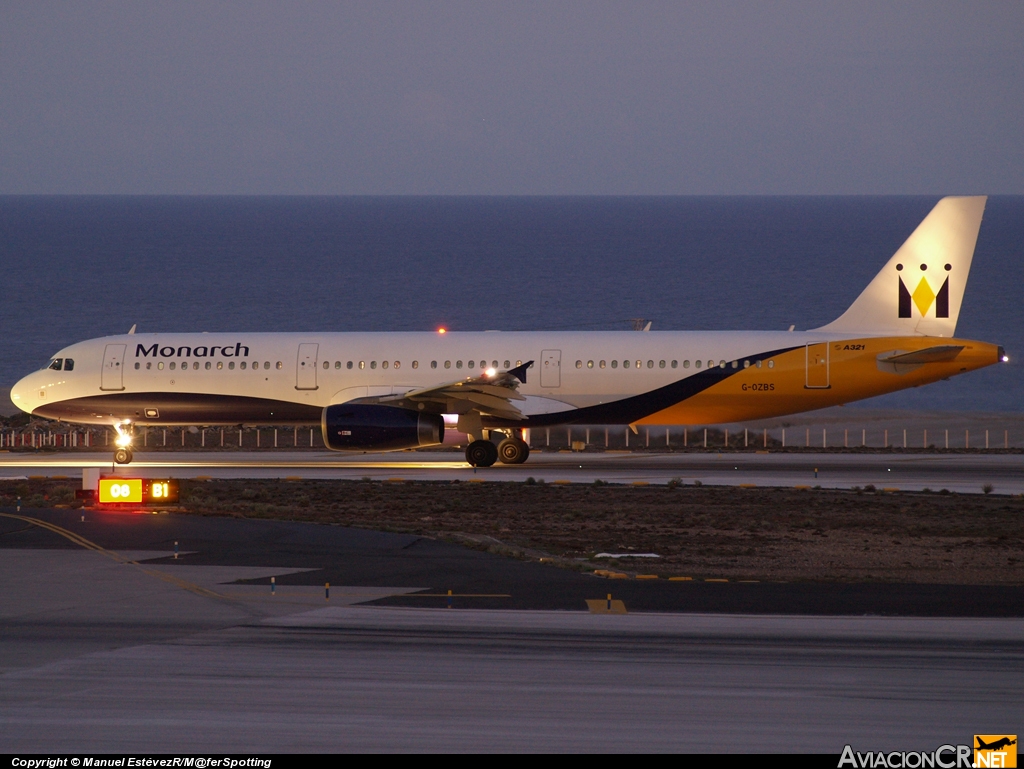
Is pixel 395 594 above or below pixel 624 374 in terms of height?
below

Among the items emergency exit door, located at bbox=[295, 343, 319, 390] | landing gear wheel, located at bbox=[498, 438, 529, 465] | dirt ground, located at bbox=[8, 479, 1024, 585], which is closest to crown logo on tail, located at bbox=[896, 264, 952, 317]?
dirt ground, located at bbox=[8, 479, 1024, 585]

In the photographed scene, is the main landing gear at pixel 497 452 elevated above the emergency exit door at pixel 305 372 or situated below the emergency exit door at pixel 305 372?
below

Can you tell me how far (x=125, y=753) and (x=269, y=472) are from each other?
25488 millimetres

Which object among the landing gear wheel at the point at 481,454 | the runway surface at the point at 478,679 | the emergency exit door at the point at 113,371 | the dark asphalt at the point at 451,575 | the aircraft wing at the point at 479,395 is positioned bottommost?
the runway surface at the point at 478,679

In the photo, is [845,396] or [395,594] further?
[845,396]

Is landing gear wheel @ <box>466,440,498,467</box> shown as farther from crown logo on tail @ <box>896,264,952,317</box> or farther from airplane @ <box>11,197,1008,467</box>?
crown logo on tail @ <box>896,264,952,317</box>

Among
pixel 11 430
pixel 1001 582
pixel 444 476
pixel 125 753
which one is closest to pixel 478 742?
pixel 125 753

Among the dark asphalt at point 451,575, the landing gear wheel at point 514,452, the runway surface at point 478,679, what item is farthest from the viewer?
the landing gear wheel at point 514,452

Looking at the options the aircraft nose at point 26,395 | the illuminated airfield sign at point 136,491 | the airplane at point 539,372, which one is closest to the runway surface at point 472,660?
the illuminated airfield sign at point 136,491

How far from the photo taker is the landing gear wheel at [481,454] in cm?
3631

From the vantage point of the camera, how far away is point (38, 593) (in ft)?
59.9

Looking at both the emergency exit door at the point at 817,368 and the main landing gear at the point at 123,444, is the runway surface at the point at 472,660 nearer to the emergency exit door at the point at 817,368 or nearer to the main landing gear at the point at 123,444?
the emergency exit door at the point at 817,368

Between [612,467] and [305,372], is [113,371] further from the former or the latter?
[612,467]

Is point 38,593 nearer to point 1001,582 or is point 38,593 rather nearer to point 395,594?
point 395,594
